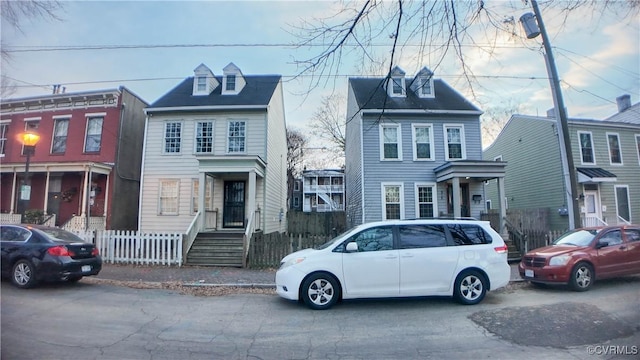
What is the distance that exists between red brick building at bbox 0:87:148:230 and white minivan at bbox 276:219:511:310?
13.8 meters

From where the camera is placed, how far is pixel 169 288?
8.59m

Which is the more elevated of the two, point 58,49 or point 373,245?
point 58,49

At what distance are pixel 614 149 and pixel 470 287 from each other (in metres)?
18.5

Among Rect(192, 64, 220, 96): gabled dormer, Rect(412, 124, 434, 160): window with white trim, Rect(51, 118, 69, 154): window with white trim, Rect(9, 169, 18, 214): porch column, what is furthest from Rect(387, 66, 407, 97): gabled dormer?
Rect(9, 169, 18, 214): porch column

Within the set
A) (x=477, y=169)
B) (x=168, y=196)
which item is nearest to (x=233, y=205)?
(x=168, y=196)

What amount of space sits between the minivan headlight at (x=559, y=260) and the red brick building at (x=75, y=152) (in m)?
17.8

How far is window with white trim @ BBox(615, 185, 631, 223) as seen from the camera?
18406 mm

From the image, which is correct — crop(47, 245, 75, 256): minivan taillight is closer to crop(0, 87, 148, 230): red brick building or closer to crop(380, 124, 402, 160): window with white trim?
crop(0, 87, 148, 230): red brick building

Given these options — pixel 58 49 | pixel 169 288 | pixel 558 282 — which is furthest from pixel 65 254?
pixel 558 282

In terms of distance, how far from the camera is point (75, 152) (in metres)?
17.1

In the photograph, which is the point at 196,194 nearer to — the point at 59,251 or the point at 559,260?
the point at 59,251

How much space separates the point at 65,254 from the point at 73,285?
1.04 m

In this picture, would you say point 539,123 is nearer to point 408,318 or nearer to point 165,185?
point 408,318

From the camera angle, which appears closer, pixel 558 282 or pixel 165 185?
pixel 558 282
